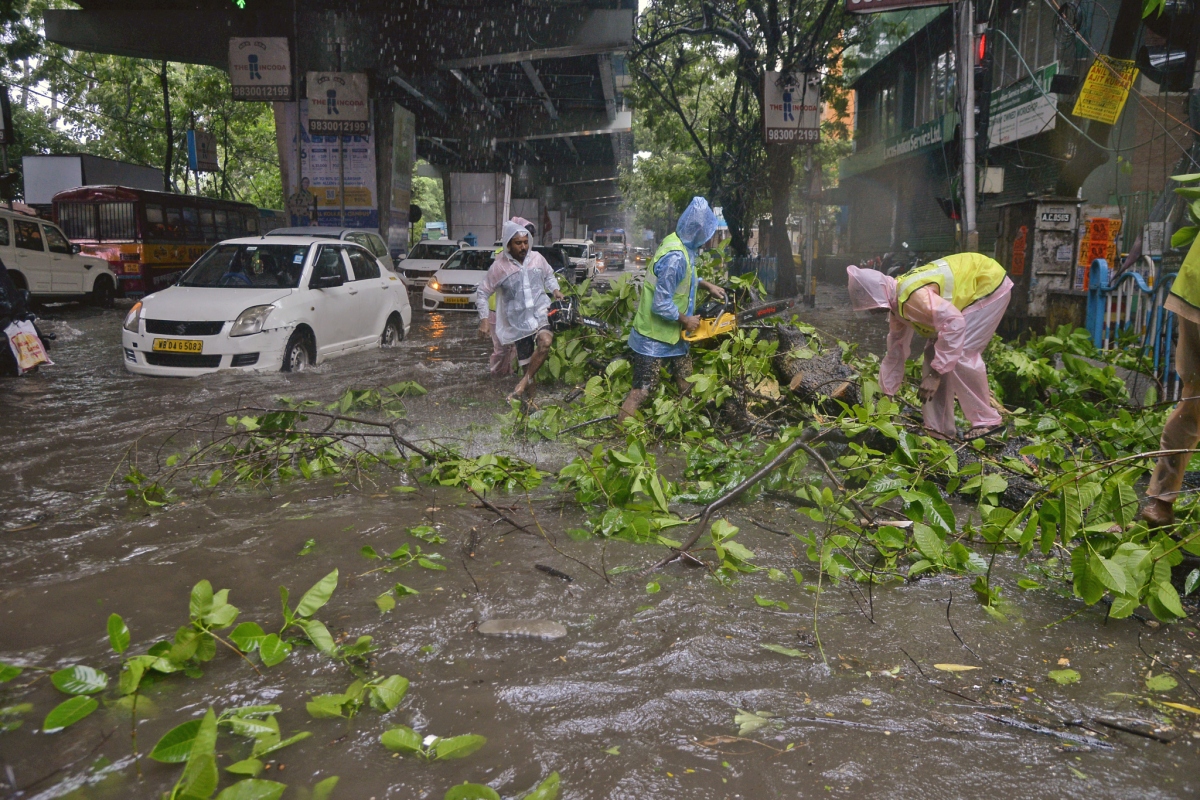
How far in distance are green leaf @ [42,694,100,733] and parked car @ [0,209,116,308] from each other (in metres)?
15.0

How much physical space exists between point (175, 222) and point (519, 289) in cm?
1637

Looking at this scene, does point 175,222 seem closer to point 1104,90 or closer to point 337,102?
point 337,102

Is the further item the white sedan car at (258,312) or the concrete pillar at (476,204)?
the concrete pillar at (476,204)

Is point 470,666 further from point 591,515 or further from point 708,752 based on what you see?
point 591,515

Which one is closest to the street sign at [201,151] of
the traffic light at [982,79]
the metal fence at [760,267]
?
the metal fence at [760,267]

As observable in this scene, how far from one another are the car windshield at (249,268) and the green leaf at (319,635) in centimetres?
680

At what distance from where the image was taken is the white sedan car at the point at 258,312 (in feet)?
26.5

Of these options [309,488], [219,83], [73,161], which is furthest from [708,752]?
[219,83]

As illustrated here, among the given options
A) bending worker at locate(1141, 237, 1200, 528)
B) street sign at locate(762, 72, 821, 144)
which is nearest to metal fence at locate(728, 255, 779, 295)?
street sign at locate(762, 72, 821, 144)

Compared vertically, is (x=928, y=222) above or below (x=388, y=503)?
above

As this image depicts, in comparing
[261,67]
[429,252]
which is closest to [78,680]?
[261,67]

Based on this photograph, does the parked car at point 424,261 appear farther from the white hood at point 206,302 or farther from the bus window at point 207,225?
the white hood at point 206,302

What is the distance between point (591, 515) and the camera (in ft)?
14.2

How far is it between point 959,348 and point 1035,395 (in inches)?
74.2
